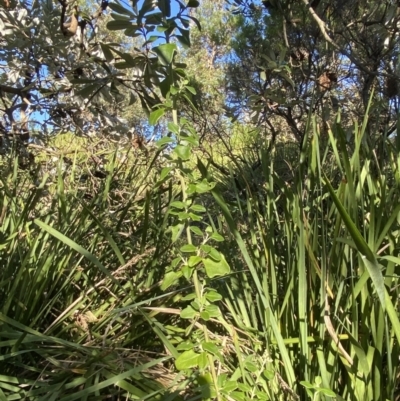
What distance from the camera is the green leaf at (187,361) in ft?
2.27

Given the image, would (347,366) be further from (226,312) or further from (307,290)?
(226,312)

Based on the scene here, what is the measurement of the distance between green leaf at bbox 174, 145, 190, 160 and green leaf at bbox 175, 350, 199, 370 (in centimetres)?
30

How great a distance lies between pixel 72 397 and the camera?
30.0 inches

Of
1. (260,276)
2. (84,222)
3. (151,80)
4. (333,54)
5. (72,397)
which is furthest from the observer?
(333,54)

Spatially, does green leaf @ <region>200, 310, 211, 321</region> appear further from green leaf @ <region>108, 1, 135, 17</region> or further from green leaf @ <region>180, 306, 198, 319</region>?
green leaf @ <region>108, 1, 135, 17</region>

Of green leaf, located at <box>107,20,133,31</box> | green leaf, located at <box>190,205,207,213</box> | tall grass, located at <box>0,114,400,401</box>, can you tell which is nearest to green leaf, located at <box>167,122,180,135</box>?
tall grass, located at <box>0,114,400,401</box>

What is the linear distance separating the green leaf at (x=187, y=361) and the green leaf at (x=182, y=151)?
297 mm

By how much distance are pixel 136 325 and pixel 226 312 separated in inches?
7.6

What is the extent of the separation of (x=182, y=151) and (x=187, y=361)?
318 millimetres

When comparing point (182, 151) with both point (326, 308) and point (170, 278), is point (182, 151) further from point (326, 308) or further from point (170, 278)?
point (326, 308)

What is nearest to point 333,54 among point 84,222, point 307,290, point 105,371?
point 84,222

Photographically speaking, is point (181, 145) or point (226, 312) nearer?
point (181, 145)

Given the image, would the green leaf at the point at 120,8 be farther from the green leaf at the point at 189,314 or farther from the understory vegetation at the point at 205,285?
the green leaf at the point at 189,314

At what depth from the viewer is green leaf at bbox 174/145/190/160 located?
78 centimetres
